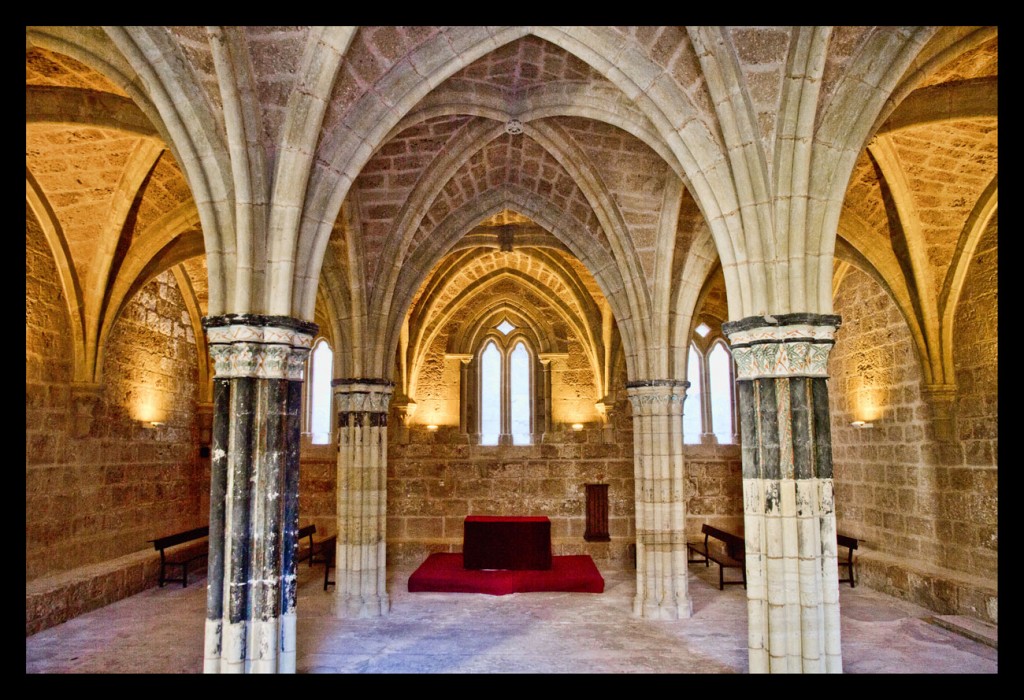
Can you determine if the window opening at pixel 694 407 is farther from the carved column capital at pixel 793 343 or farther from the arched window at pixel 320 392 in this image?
the carved column capital at pixel 793 343

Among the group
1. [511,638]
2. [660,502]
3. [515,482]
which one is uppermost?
[660,502]

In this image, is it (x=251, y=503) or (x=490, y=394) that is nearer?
(x=251, y=503)

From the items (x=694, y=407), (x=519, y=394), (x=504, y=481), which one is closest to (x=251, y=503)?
(x=504, y=481)

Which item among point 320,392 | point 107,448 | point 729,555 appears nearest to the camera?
point 107,448

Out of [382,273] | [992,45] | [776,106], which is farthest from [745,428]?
[382,273]

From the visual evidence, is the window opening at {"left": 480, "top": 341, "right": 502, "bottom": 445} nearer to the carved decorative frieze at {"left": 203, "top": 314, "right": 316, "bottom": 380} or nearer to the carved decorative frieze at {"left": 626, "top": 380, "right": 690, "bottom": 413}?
the carved decorative frieze at {"left": 626, "top": 380, "right": 690, "bottom": 413}

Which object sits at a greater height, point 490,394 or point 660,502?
point 490,394

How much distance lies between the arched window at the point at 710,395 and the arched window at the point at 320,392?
7942mm

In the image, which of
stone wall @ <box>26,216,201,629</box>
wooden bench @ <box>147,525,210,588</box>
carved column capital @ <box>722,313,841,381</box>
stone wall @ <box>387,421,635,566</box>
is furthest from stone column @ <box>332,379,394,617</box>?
carved column capital @ <box>722,313,841,381</box>

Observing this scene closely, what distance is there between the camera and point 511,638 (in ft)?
28.1

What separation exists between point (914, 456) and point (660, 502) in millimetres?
4057

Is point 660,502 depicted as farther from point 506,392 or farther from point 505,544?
point 506,392

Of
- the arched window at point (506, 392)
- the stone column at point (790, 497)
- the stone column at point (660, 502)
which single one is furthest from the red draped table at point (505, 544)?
the stone column at point (790, 497)

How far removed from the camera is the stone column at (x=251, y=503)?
5684 mm
